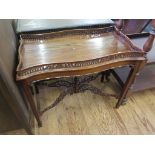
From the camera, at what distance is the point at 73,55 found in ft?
3.01

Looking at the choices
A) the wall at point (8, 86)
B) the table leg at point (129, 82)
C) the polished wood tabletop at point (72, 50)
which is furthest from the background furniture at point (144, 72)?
the wall at point (8, 86)

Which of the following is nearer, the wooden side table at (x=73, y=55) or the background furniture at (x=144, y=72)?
the wooden side table at (x=73, y=55)

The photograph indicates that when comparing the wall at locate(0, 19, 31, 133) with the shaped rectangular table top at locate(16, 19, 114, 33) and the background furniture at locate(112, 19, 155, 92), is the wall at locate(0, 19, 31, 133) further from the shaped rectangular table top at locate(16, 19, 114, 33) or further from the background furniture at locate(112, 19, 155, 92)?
the background furniture at locate(112, 19, 155, 92)

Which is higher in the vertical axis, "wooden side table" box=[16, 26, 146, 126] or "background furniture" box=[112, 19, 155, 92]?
"wooden side table" box=[16, 26, 146, 126]

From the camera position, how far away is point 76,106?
138cm

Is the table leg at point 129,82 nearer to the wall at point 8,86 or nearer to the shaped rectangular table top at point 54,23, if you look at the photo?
the shaped rectangular table top at point 54,23

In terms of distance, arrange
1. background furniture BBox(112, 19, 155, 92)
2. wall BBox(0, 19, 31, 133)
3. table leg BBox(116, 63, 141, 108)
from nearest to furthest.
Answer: wall BBox(0, 19, 31, 133) → table leg BBox(116, 63, 141, 108) → background furniture BBox(112, 19, 155, 92)

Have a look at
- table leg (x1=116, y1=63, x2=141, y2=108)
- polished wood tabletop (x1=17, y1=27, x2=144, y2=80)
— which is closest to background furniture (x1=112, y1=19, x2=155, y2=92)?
table leg (x1=116, y1=63, x2=141, y2=108)

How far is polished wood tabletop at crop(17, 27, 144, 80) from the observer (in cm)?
85

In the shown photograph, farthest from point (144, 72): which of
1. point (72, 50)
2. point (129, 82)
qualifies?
point (72, 50)

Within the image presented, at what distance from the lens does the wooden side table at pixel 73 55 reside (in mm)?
844

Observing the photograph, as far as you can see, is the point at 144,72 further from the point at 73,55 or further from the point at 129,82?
the point at 73,55
